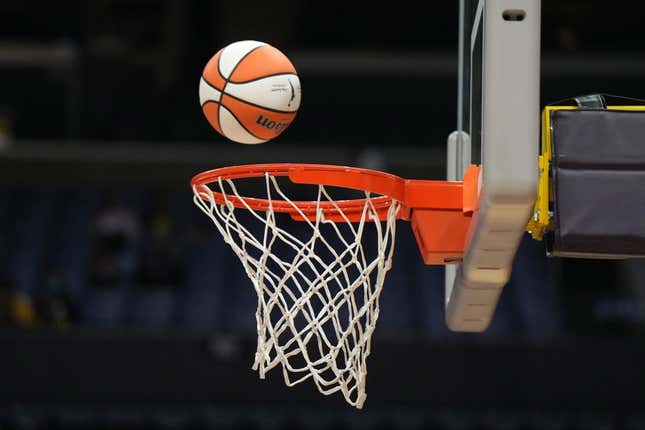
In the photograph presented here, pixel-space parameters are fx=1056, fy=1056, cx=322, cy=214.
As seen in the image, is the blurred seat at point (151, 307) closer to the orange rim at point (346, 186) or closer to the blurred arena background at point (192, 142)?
the blurred arena background at point (192, 142)

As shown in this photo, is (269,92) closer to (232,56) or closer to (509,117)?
→ (232,56)

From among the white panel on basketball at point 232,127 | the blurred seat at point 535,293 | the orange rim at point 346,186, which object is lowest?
the blurred seat at point 535,293

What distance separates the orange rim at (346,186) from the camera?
3.53m

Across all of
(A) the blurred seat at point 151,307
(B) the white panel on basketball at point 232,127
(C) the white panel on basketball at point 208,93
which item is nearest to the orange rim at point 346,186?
(B) the white panel on basketball at point 232,127

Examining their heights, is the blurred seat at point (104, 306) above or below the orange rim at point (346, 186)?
below

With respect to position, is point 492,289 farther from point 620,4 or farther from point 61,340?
point 620,4

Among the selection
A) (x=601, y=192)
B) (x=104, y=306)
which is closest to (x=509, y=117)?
(x=601, y=192)

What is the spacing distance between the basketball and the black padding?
953 mm

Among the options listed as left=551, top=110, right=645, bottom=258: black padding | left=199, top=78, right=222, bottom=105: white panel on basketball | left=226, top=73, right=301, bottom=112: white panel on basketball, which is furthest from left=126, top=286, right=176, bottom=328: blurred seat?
left=551, top=110, right=645, bottom=258: black padding

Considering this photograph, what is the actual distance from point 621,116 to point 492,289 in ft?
2.44

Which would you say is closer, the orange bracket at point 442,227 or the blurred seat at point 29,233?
A: the orange bracket at point 442,227

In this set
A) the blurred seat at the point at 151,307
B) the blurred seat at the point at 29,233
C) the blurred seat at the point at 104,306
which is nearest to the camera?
the blurred seat at the point at 104,306

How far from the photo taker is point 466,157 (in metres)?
3.72

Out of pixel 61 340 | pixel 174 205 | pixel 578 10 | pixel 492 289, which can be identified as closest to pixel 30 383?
pixel 61 340
